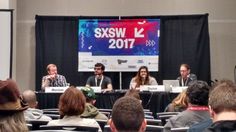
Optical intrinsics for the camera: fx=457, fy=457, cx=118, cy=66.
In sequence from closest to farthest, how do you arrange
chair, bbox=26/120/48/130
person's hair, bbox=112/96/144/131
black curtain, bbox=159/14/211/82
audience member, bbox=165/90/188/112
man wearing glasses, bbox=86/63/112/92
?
person's hair, bbox=112/96/144/131
chair, bbox=26/120/48/130
audience member, bbox=165/90/188/112
man wearing glasses, bbox=86/63/112/92
black curtain, bbox=159/14/211/82

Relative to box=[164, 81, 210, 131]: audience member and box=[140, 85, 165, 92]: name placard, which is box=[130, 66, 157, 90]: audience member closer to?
box=[140, 85, 165, 92]: name placard

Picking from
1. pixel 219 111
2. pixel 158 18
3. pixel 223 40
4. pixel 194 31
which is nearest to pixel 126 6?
pixel 158 18

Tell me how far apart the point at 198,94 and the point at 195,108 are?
13 cm

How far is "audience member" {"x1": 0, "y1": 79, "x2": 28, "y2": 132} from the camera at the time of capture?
199 cm

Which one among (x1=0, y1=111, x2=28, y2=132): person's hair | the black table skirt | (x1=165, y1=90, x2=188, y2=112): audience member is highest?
(x1=0, y1=111, x2=28, y2=132): person's hair

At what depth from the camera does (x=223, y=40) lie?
1019 cm

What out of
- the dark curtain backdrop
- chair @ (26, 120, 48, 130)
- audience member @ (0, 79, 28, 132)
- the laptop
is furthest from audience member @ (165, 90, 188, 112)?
the dark curtain backdrop

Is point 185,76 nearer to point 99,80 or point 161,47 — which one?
point 161,47

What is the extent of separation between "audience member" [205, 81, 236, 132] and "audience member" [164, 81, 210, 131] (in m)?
1.39

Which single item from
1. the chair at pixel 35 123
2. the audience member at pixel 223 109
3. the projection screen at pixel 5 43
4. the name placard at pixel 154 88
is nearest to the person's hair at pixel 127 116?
the audience member at pixel 223 109

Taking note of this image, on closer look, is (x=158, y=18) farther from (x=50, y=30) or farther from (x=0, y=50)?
(x=0, y=50)

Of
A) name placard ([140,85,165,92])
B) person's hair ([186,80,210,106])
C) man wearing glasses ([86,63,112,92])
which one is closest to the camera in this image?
person's hair ([186,80,210,106])

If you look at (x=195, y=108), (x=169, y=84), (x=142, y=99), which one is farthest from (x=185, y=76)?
(x=195, y=108)

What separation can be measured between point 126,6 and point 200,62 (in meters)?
2.11
